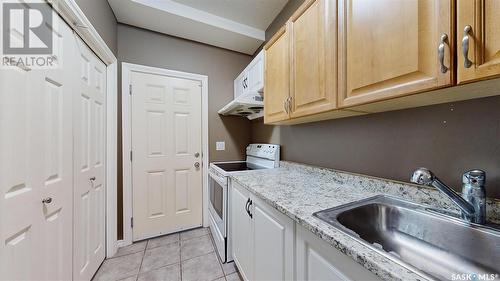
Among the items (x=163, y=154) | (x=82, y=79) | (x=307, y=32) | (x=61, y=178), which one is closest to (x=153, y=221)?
(x=163, y=154)

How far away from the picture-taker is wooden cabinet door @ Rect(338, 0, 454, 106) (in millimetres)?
626

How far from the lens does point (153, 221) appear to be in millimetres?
2193

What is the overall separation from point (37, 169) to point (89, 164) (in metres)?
0.64

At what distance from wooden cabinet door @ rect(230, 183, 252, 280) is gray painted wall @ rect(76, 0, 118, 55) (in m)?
1.76

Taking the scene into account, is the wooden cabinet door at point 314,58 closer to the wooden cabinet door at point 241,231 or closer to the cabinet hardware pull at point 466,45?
the cabinet hardware pull at point 466,45

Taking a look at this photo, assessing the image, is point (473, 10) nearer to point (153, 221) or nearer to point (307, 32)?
point (307, 32)

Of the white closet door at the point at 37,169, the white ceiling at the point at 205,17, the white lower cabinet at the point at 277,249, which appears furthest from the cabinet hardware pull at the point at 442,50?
the white ceiling at the point at 205,17

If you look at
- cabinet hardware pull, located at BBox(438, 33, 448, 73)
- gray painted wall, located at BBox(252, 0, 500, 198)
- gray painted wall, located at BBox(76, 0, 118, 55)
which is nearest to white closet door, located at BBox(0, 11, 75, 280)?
gray painted wall, located at BBox(76, 0, 118, 55)

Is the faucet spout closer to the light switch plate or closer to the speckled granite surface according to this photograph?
the speckled granite surface

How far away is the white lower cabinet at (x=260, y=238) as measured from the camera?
A: 888mm

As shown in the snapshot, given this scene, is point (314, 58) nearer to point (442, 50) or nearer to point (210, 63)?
point (442, 50)

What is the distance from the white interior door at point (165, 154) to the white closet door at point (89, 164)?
0.37 m

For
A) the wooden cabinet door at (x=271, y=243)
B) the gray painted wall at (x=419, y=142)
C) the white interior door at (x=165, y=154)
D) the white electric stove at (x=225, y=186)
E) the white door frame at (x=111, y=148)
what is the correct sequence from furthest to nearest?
the white interior door at (x=165, y=154) < the white door frame at (x=111, y=148) < the white electric stove at (x=225, y=186) < the wooden cabinet door at (x=271, y=243) < the gray painted wall at (x=419, y=142)

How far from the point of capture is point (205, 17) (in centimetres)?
207
